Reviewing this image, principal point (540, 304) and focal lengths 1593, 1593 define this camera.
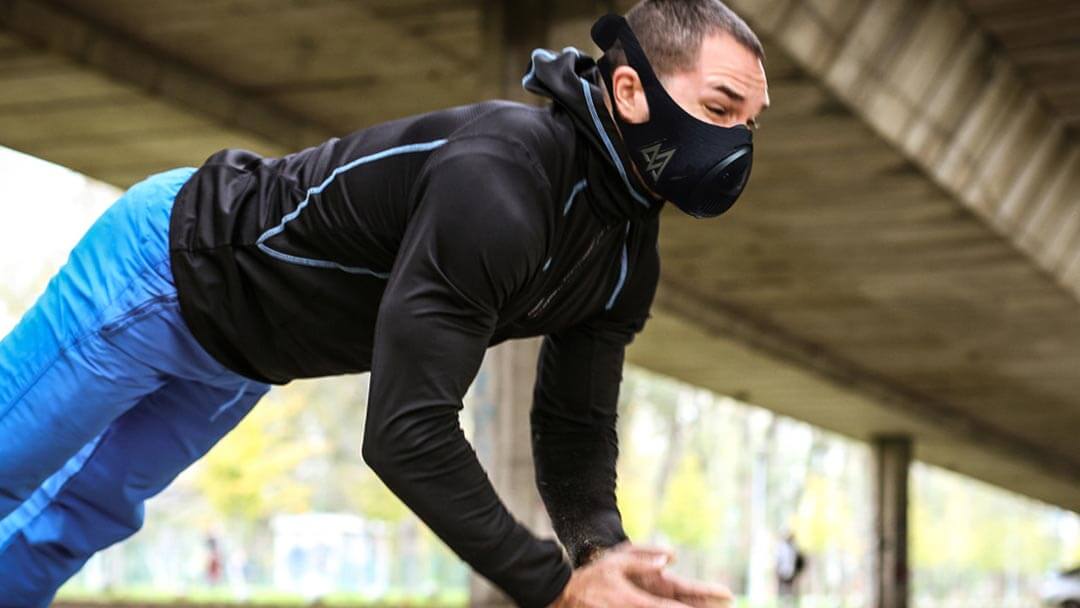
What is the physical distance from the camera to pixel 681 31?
3.47m

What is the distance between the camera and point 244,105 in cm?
1883

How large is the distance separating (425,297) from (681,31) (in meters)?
0.85

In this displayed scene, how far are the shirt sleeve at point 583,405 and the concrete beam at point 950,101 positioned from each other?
8.87 m

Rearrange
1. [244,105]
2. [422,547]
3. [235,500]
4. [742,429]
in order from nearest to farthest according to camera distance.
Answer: [244,105] → [235,500] → [422,547] → [742,429]

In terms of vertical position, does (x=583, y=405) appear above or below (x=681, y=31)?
below

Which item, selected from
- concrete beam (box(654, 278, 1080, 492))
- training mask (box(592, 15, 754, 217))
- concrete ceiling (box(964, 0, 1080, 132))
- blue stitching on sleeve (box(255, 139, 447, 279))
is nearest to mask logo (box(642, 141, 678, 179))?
training mask (box(592, 15, 754, 217))

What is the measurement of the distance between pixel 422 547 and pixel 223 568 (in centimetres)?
699

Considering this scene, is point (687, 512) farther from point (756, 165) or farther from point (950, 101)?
point (950, 101)

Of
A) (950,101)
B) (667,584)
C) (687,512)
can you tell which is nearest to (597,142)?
(667,584)

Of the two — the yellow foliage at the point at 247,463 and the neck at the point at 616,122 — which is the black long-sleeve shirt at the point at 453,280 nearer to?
the neck at the point at 616,122

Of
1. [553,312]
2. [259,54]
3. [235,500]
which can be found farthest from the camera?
[235,500]

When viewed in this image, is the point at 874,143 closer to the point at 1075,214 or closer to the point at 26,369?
the point at 1075,214

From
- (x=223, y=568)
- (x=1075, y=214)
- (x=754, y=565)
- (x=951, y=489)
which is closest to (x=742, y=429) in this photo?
(x=754, y=565)

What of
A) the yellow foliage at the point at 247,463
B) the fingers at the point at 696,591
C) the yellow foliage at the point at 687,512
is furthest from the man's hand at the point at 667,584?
the yellow foliage at the point at 687,512
